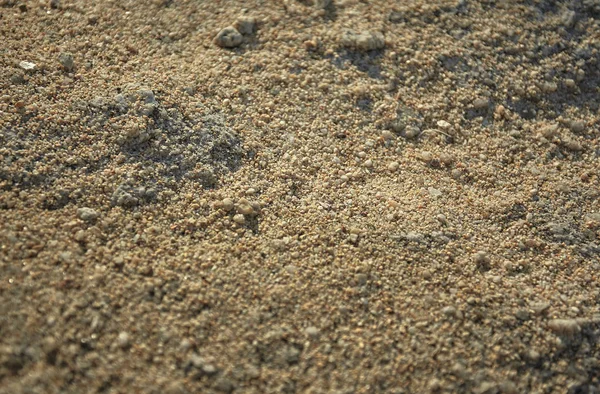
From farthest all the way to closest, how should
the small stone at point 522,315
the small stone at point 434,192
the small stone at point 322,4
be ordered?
the small stone at point 322,4 → the small stone at point 434,192 → the small stone at point 522,315

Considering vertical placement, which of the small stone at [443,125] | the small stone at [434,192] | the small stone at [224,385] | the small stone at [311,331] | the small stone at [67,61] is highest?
the small stone at [67,61]

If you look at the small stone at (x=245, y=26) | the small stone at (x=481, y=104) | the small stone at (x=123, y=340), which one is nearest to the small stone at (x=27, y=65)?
the small stone at (x=245, y=26)

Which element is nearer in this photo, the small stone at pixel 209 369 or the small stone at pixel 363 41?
the small stone at pixel 209 369

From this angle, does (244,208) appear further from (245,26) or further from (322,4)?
(322,4)

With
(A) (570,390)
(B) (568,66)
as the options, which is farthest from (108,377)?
(B) (568,66)

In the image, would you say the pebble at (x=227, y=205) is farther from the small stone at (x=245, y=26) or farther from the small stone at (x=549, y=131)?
the small stone at (x=549, y=131)

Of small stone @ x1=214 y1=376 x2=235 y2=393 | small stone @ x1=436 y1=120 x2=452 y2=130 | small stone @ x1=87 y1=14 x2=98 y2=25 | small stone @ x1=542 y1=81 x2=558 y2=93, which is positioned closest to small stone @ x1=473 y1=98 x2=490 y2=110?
small stone @ x1=436 y1=120 x2=452 y2=130
